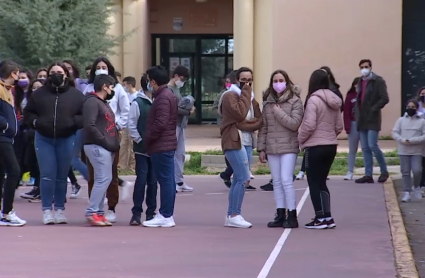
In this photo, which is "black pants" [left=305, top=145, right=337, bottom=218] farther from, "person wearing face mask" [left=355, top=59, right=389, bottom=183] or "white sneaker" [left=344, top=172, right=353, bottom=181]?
"white sneaker" [left=344, top=172, right=353, bottom=181]

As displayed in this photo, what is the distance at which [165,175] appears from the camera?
1043 cm

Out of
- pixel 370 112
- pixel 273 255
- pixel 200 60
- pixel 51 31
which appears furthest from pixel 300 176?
pixel 200 60

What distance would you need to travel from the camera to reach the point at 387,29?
73.2 ft

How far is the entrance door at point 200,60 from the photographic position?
2845cm

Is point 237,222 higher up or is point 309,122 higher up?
point 309,122

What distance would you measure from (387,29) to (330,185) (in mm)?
8657

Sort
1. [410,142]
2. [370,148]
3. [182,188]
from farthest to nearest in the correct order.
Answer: [370,148] < [182,188] < [410,142]

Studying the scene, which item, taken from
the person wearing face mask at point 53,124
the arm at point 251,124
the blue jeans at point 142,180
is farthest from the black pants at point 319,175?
the person wearing face mask at point 53,124

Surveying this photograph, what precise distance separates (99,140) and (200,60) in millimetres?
18892

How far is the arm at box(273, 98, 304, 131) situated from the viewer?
10.4 meters

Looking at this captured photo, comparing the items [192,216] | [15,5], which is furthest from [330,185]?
[15,5]

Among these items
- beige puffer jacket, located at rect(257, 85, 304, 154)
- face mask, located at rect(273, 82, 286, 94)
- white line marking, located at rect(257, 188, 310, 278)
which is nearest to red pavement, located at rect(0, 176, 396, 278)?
white line marking, located at rect(257, 188, 310, 278)

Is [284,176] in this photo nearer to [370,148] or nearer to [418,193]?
[418,193]

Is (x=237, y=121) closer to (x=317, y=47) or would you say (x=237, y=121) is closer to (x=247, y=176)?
(x=247, y=176)
